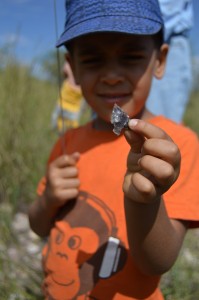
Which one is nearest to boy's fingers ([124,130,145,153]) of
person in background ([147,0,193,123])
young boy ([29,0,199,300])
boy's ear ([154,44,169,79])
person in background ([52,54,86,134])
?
young boy ([29,0,199,300])

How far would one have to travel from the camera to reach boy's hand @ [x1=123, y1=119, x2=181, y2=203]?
2.62ft

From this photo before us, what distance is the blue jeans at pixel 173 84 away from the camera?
7.57 ft

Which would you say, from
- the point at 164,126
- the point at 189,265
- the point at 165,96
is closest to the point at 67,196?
the point at 164,126

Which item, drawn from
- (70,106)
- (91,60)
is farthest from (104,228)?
(70,106)

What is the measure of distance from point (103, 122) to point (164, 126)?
217 millimetres

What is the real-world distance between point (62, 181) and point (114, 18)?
0.49 m

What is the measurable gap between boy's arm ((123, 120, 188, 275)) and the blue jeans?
→ 130cm

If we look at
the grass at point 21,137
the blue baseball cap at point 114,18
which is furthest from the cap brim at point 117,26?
the grass at point 21,137

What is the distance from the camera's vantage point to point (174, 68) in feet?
7.68

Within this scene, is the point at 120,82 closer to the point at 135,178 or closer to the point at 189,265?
the point at 135,178

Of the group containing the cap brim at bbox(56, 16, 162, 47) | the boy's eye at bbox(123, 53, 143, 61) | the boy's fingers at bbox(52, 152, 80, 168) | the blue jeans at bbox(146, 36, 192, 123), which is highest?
the cap brim at bbox(56, 16, 162, 47)

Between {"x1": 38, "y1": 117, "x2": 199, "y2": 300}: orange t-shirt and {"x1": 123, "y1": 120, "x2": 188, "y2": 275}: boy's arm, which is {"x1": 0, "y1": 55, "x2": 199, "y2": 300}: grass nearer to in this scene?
{"x1": 38, "y1": 117, "x2": 199, "y2": 300}: orange t-shirt

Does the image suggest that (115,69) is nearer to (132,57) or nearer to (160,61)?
(132,57)

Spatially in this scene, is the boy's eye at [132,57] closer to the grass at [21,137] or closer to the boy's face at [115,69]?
the boy's face at [115,69]
